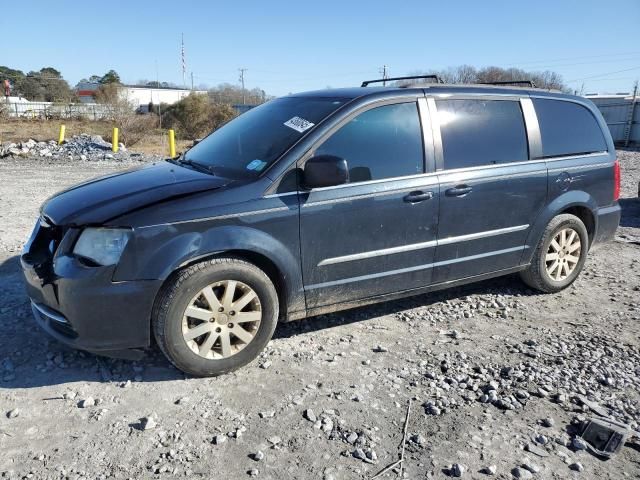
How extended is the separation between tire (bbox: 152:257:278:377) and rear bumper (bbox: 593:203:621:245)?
356 cm

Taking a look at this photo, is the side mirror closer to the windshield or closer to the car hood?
the windshield

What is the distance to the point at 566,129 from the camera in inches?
199

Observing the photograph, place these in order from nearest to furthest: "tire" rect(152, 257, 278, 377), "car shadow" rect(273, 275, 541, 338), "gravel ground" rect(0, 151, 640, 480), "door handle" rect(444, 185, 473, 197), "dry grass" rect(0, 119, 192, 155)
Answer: "gravel ground" rect(0, 151, 640, 480) → "tire" rect(152, 257, 278, 377) → "door handle" rect(444, 185, 473, 197) → "car shadow" rect(273, 275, 541, 338) → "dry grass" rect(0, 119, 192, 155)

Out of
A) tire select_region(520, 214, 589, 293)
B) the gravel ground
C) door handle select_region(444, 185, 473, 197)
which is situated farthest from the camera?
tire select_region(520, 214, 589, 293)

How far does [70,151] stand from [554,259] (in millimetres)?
17395

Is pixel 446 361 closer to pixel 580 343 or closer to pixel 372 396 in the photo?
pixel 372 396

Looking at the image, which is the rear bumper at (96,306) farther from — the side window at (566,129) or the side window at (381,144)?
the side window at (566,129)

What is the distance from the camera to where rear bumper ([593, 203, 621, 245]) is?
17.4 ft

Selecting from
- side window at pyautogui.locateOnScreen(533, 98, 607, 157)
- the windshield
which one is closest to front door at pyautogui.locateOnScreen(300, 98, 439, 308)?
the windshield

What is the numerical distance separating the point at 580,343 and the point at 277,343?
2350 mm

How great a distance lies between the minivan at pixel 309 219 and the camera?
3270 mm

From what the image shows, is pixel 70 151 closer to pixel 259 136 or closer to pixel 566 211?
pixel 259 136

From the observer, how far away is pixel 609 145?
17.6ft

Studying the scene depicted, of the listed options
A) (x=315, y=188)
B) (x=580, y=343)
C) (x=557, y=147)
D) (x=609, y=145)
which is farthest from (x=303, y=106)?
(x=609, y=145)
